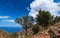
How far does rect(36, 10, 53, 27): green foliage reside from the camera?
2990 inches

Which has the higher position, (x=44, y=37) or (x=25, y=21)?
(x=25, y=21)

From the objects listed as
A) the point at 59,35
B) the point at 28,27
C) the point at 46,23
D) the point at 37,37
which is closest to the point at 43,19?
the point at 46,23

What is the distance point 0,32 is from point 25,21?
2994cm

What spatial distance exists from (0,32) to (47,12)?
98.8ft

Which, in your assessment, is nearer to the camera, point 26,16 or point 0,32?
point 0,32

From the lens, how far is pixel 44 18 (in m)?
75.9

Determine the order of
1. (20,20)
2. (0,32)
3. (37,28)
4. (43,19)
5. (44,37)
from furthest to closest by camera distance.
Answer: (20,20), (43,19), (37,28), (0,32), (44,37)

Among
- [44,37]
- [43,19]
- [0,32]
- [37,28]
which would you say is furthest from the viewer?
[43,19]

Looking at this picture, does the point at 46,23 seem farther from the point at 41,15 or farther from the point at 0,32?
the point at 0,32

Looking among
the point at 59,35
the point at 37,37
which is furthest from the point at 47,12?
the point at 59,35

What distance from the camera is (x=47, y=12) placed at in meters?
76.9

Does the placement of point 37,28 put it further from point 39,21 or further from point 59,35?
point 59,35

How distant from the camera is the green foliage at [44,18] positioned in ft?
249

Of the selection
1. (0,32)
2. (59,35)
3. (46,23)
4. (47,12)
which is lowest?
(59,35)
